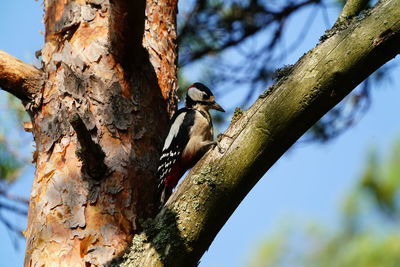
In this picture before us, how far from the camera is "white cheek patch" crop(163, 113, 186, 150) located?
2.79 m

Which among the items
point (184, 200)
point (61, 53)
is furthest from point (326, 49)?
point (61, 53)

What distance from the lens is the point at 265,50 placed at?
4.37 m

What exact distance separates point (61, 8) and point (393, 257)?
3559 millimetres

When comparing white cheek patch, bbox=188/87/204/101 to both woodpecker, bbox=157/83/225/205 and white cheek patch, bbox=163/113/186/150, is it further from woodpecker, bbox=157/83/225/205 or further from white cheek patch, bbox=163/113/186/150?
white cheek patch, bbox=163/113/186/150

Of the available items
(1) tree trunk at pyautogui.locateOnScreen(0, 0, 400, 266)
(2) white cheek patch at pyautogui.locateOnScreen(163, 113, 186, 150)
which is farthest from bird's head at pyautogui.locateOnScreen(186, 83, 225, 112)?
(1) tree trunk at pyautogui.locateOnScreen(0, 0, 400, 266)

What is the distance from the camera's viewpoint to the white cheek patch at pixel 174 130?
279 centimetres

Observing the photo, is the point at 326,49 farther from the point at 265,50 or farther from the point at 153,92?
the point at 265,50

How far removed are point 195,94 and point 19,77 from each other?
1.34 meters

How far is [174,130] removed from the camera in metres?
2.96

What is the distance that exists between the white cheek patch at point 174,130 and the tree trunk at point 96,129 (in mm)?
65

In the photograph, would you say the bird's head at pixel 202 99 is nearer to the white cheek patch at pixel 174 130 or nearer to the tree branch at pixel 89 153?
the white cheek patch at pixel 174 130

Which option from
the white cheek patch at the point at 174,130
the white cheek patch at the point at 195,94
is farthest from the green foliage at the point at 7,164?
the white cheek patch at the point at 174,130

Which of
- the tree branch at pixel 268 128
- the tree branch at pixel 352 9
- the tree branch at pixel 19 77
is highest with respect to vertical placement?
the tree branch at pixel 19 77

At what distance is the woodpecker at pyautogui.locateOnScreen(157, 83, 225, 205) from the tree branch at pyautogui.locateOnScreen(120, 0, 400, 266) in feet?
2.63
